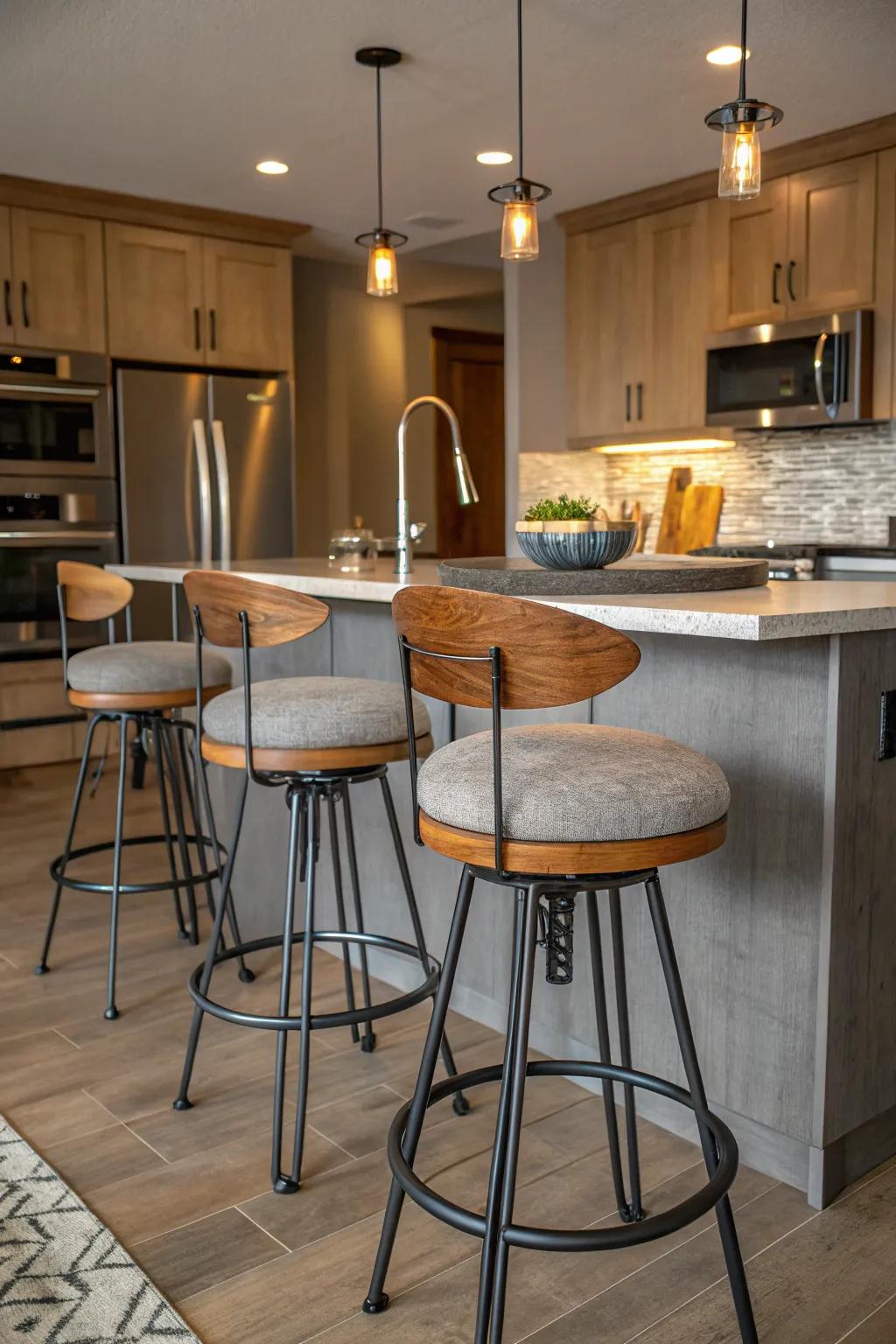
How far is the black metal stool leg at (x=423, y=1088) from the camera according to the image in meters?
1.54

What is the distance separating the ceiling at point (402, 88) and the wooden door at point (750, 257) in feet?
0.82

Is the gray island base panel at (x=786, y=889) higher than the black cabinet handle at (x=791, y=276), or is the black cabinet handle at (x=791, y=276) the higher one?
the black cabinet handle at (x=791, y=276)

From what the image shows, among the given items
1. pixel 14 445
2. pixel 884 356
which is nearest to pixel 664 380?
pixel 884 356

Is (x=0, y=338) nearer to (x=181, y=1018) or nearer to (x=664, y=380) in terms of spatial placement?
(x=664, y=380)

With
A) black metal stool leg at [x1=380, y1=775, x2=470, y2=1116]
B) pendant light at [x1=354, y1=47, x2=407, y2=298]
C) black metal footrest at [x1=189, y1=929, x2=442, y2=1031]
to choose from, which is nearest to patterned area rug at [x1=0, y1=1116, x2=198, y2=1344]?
black metal footrest at [x1=189, y1=929, x2=442, y2=1031]

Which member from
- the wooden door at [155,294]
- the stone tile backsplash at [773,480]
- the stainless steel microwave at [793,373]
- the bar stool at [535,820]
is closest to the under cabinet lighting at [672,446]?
the stone tile backsplash at [773,480]

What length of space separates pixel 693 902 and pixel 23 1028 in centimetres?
151

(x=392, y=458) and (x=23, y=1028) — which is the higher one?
(x=392, y=458)

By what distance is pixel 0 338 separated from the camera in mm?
4973

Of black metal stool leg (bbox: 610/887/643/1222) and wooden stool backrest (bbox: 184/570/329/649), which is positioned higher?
wooden stool backrest (bbox: 184/570/329/649)

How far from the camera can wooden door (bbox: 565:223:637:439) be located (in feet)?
17.7

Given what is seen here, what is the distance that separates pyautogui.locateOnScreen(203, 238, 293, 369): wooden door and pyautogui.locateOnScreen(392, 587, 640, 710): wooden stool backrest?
14.9ft

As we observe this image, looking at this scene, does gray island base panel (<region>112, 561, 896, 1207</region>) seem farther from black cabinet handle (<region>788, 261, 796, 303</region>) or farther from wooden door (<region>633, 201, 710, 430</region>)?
wooden door (<region>633, 201, 710, 430</region>)

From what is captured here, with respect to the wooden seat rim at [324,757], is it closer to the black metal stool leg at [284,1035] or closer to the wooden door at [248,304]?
the black metal stool leg at [284,1035]
